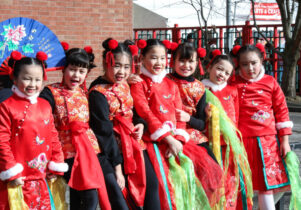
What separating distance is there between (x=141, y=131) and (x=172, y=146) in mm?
273

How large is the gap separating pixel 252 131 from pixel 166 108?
32.8 inches

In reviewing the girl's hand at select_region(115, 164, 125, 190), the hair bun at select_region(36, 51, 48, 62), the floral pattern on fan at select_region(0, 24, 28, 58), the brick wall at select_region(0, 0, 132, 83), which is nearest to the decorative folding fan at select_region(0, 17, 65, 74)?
the floral pattern on fan at select_region(0, 24, 28, 58)

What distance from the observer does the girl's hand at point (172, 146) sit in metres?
3.69

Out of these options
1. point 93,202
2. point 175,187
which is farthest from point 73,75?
point 175,187

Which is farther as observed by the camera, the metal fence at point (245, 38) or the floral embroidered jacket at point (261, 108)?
the metal fence at point (245, 38)

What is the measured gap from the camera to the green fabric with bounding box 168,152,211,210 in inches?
147

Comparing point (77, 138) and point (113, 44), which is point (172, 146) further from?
point (113, 44)

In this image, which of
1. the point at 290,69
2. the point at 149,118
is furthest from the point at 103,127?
the point at 290,69

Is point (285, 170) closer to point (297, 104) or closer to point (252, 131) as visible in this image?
point (252, 131)

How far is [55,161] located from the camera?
322 centimetres

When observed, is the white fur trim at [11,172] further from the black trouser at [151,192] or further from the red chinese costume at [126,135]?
the black trouser at [151,192]

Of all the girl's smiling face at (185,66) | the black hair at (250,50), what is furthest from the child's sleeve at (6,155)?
the black hair at (250,50)

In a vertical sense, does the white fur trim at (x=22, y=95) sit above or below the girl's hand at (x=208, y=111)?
above

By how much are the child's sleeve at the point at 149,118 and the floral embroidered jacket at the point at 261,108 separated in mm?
808
